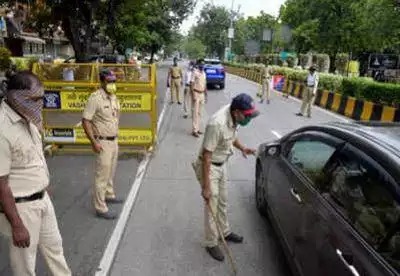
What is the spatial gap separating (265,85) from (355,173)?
16.9m

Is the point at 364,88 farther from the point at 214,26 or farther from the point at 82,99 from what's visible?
the point at 214,26

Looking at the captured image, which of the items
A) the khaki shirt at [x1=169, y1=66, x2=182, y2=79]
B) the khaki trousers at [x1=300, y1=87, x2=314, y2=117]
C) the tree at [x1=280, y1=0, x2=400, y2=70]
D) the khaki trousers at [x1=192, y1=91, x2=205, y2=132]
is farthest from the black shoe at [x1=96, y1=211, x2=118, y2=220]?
the tree at [x1=280, y1=0, x2=400, y2=70]

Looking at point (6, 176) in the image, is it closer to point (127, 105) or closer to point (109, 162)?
point (109, 162)

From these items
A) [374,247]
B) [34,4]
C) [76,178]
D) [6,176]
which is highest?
[34,4]

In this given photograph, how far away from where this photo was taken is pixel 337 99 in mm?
17578

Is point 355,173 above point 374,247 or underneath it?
above

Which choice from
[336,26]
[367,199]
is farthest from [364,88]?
[336,26]

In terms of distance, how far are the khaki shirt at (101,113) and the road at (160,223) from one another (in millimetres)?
1124

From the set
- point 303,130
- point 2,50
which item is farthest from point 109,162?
point 2,50

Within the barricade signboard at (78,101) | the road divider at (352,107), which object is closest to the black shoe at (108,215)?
the barricade signboard at (78,101)

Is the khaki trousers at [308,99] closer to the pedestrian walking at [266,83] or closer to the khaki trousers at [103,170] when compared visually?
the pedestrian walking at [266,83]

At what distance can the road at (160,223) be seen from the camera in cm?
466

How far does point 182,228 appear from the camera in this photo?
561cm

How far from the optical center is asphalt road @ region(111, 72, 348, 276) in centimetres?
465
